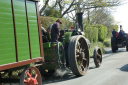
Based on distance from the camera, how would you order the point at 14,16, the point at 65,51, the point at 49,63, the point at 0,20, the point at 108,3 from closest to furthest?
the point at 0,20 → the point at 14,16 → the point at 49,63 → the point at 65,51 → the point at 108,3

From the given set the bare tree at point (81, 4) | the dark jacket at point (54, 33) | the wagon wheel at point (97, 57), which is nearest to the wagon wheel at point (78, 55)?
the dark jacket at point (54, 33)

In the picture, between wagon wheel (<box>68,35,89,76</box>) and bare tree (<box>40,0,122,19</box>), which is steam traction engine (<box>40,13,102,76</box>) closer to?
wagon wheel (<box>68,35,89,76</box>)

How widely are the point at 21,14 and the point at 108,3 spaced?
1100cm

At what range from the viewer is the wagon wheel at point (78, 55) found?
21.3 ft

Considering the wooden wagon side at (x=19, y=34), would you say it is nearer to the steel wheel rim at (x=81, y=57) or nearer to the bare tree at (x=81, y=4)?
the steel wheel rim at (x=81, y=57)

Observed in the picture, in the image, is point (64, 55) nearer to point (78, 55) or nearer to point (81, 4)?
point (78, 55)

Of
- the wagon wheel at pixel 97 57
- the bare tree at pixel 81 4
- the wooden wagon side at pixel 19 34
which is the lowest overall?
the wagon wheel at pixel 97 57

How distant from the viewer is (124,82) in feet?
19.4

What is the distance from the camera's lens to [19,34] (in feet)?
14.4

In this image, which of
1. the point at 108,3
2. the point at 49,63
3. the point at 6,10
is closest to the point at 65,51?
the point at 49,63

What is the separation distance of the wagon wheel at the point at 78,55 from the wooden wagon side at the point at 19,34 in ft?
5.57

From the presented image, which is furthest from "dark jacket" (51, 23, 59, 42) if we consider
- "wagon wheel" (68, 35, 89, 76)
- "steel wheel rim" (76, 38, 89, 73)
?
"steel wheel rim" (76, 38, 89, 73)

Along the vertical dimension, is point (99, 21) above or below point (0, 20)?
above

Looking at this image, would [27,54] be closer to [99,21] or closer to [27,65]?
[27,65]
